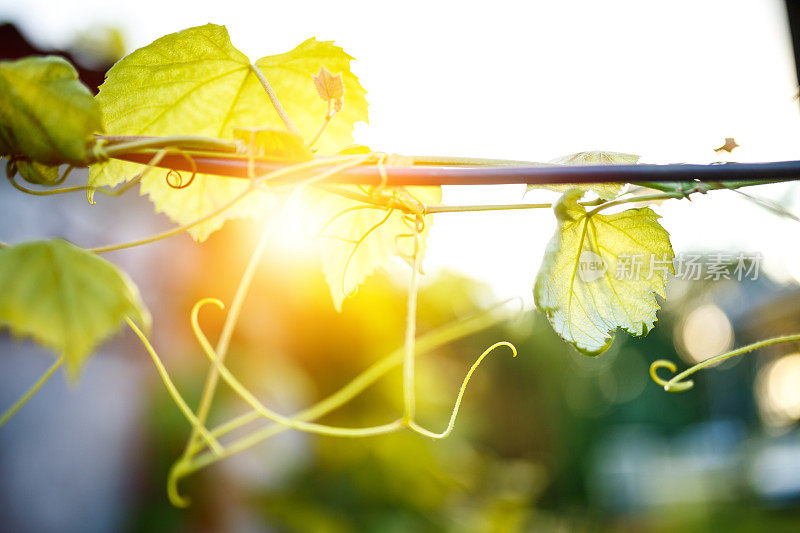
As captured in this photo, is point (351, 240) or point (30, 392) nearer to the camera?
point (30, 392)

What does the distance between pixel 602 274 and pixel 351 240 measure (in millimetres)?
142

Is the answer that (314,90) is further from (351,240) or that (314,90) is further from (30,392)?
(30,392)

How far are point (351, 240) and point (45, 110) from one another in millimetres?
177

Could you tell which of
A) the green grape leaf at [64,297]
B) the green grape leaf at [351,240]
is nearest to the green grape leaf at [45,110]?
the green grape leaf at [64,297]

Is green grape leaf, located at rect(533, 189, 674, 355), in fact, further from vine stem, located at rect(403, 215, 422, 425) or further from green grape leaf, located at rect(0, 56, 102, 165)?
green grape leaf, located at rect(0, 56, 102, 165)

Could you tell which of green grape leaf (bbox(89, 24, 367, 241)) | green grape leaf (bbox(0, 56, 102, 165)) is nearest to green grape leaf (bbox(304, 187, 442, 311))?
green grape leaf (bbox(89, 24, 367, 241))

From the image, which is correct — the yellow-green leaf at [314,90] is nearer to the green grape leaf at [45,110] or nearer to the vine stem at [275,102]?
the vine stem at [275,102]

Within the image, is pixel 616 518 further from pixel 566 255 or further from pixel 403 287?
pixel 566 255

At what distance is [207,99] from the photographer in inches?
Result: 13.5

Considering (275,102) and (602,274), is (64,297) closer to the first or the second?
(275,102)

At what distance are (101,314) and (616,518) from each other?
9975 millimetres

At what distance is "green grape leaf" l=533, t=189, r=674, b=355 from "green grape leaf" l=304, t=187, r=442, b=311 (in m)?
0.08

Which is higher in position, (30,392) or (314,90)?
(314,90)

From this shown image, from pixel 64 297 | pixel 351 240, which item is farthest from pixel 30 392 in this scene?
pixel 351 240
